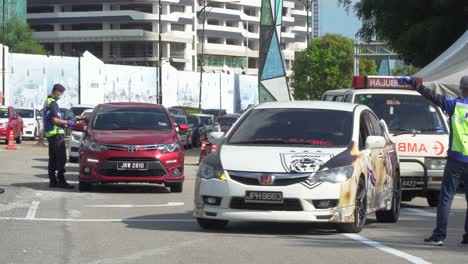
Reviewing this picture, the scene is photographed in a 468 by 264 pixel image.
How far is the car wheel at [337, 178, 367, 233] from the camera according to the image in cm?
1294

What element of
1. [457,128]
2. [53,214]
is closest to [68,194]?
[53,214]

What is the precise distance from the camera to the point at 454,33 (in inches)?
1400

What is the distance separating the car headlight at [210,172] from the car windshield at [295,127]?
0.75 m

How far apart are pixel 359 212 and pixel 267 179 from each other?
1.32 meters

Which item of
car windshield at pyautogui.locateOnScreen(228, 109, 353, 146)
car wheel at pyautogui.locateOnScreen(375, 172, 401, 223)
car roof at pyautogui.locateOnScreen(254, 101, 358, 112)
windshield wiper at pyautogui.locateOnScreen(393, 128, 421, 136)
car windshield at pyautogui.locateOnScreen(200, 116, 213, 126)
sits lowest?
car windshield at pyautogui.locateOnScreen(200, 116, 213, 126)

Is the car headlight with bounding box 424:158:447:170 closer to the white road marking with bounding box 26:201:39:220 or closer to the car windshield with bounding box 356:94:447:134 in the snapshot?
the car windshield with bounding box 356:94:447:134

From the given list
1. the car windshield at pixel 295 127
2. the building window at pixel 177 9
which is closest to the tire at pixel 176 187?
the car windshield at pixel 295 127

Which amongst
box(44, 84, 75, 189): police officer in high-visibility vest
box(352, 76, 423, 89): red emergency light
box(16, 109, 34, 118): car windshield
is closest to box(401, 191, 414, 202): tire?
box(352, 76, 423, 89): red emergency light

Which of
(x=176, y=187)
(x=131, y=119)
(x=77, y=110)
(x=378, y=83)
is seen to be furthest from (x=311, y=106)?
(x=77, y=110)

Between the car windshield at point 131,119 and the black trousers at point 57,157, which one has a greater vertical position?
the car windshield at point 131,119

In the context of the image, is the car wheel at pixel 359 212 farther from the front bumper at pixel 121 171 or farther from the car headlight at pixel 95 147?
the car headlight at pixel 95 147

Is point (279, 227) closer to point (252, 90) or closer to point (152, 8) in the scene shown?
point (252, 90)

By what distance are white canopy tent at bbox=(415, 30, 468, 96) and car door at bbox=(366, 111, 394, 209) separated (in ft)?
24.9

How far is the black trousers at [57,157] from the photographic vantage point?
21188 mm
